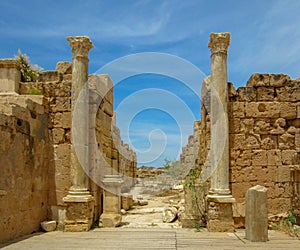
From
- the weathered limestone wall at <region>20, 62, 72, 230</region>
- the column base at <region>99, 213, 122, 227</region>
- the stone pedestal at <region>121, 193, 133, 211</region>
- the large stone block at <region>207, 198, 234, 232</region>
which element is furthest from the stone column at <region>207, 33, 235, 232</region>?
the stone pedestal at <region>121, 193, 133, 211</region>

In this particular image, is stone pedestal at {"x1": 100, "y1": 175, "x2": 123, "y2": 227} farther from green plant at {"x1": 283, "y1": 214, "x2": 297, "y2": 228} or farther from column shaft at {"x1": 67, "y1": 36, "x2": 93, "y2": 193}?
green plant at {"x1": 283, "y1": 214, "x2": 297, "y2": 228}

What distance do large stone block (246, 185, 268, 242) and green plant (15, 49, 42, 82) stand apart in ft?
21.0

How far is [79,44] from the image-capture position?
25.7 feet

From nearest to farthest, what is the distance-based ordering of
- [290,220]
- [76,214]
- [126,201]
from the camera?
1. [76,214]
2. [290,220]
3. [126,201]

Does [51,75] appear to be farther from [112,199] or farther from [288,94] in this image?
[288,94]

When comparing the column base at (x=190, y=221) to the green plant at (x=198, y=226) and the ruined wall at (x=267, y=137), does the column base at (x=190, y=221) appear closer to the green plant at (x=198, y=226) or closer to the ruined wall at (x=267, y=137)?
the green plant at (x=198, y=226)

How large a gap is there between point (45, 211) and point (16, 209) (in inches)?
53.5

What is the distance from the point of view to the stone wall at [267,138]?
7777 mm

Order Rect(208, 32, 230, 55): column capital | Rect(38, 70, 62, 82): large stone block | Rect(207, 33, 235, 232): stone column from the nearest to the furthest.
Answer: Rect(207, 33, 235, 232): stone column → Rect(208, 32, 230, 55): column capital → Rect(38, 70, 62, 82): large stone block

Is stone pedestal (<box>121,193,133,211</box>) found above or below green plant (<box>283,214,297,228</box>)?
below

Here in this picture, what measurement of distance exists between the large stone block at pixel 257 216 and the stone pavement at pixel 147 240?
0.16 m

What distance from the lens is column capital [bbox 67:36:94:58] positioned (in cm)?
784

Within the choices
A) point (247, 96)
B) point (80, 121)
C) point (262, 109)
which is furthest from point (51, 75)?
point (262, 109)

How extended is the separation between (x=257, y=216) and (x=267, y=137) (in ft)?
7.95
